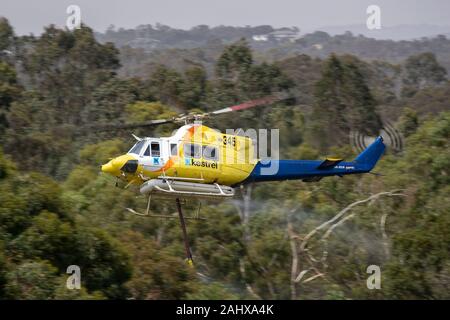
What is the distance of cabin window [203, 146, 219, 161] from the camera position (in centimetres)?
1791

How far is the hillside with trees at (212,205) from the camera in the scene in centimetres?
2064

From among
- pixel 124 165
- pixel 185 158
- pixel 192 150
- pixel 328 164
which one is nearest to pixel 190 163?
pixel 185 158

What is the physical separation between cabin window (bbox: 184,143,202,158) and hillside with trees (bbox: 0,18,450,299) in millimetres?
1943

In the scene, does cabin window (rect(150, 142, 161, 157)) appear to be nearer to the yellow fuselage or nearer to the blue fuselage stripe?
the yellow fuselage

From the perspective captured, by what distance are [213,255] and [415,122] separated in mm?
19188

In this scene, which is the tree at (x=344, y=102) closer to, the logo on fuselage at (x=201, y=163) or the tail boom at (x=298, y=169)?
the tail boom at (x=298, y=169)

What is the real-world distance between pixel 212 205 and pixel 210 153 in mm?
11865

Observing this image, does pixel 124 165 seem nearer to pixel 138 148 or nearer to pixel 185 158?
pixel 138 148

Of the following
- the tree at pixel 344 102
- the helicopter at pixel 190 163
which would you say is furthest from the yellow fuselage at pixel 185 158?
the tree at pixel 344 102

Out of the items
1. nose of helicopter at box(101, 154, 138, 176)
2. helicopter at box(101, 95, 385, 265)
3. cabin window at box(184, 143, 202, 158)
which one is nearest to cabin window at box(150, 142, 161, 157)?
helicopter at box(101, 95, 385, 265)

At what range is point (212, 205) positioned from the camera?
1171 inches

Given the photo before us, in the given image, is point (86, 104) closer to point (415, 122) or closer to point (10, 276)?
point (415, 122)

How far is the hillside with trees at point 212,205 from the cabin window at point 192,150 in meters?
1.94

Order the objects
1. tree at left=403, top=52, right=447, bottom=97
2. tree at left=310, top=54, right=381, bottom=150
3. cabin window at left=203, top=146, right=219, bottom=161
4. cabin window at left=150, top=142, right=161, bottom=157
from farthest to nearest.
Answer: tree at left=403, top=52, right=447, bottom=97, tree at left=310, top=54, right=381, bottom=150, cabin window at left=203, top=146, right=219, bottom=161, cabin window at left=150, top=142, right=161, bottom=157
